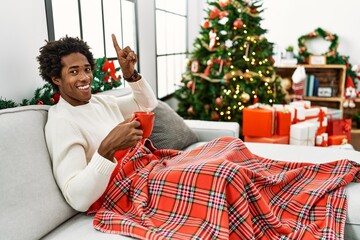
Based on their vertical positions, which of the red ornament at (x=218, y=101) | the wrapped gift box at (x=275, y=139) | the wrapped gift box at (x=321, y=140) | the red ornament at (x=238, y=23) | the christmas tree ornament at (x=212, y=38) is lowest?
the wrapped gift box at (x=321, y=140)

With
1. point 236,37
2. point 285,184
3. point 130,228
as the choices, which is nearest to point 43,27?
point 130,228

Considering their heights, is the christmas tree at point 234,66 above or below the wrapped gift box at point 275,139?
above

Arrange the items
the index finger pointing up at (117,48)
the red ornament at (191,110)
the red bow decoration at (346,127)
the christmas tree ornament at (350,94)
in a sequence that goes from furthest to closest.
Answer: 1. the christmas tree ornament at (350,94)
2. the red ornament at (191,110)
3. the red bow decoration at (346,127)
4. the index finger pointing up at (117,48)

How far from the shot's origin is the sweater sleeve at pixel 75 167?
1187 mm

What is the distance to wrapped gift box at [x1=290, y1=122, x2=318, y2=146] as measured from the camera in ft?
9.07

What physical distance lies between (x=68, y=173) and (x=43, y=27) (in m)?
0.92

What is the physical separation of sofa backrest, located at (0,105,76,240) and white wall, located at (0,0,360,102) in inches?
14.3

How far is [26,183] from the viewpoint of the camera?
1151 mm

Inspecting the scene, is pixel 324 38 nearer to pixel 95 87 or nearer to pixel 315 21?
pixel 315 21

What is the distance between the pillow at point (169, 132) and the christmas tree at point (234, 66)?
123 cm

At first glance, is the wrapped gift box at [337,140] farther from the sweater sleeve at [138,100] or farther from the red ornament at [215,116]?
the sweater sleeve at [138,100]

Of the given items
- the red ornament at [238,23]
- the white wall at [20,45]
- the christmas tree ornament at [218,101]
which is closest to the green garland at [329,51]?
the red ornament at [238,23]

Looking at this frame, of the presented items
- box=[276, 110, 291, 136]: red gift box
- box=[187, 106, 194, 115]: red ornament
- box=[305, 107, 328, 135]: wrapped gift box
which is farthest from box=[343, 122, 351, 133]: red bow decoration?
box=[187, 106, 194, 115]: red ornament

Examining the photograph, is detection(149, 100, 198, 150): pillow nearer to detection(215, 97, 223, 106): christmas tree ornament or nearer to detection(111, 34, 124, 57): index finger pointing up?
detection(111, 34, 124, 57): index finger pointing up
